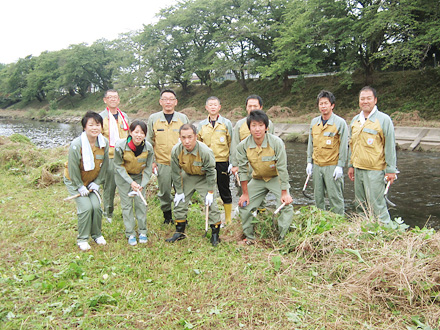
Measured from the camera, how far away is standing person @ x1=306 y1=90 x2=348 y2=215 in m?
4.98

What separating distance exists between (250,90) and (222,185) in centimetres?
2444

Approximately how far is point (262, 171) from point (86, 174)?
2362mm

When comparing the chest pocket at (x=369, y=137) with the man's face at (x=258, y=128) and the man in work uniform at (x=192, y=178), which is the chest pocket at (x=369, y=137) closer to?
the man's face at (x=258, y=128)

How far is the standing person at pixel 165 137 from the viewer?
5148 millimetres

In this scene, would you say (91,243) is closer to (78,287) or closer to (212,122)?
(78,287)

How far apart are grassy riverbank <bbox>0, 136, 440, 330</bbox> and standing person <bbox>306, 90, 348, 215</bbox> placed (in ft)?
2.63

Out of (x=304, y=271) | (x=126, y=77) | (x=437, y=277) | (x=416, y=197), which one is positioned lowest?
(x=416, y=197)

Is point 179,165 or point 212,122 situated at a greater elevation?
point 212,122

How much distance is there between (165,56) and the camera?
1255 inches

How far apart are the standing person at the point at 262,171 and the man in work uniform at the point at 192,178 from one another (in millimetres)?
415

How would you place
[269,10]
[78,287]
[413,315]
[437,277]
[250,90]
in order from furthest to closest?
[250,90], [269,10], [78,287], [437,277], [413,315]

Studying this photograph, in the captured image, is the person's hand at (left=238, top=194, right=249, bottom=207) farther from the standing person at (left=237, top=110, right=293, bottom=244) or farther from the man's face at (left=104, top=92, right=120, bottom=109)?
the man's face at (left=104, top=92, right=120, bottom=109)

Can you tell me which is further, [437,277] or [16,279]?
[16,279]

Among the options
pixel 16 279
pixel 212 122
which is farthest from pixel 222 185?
pixel 16 279
